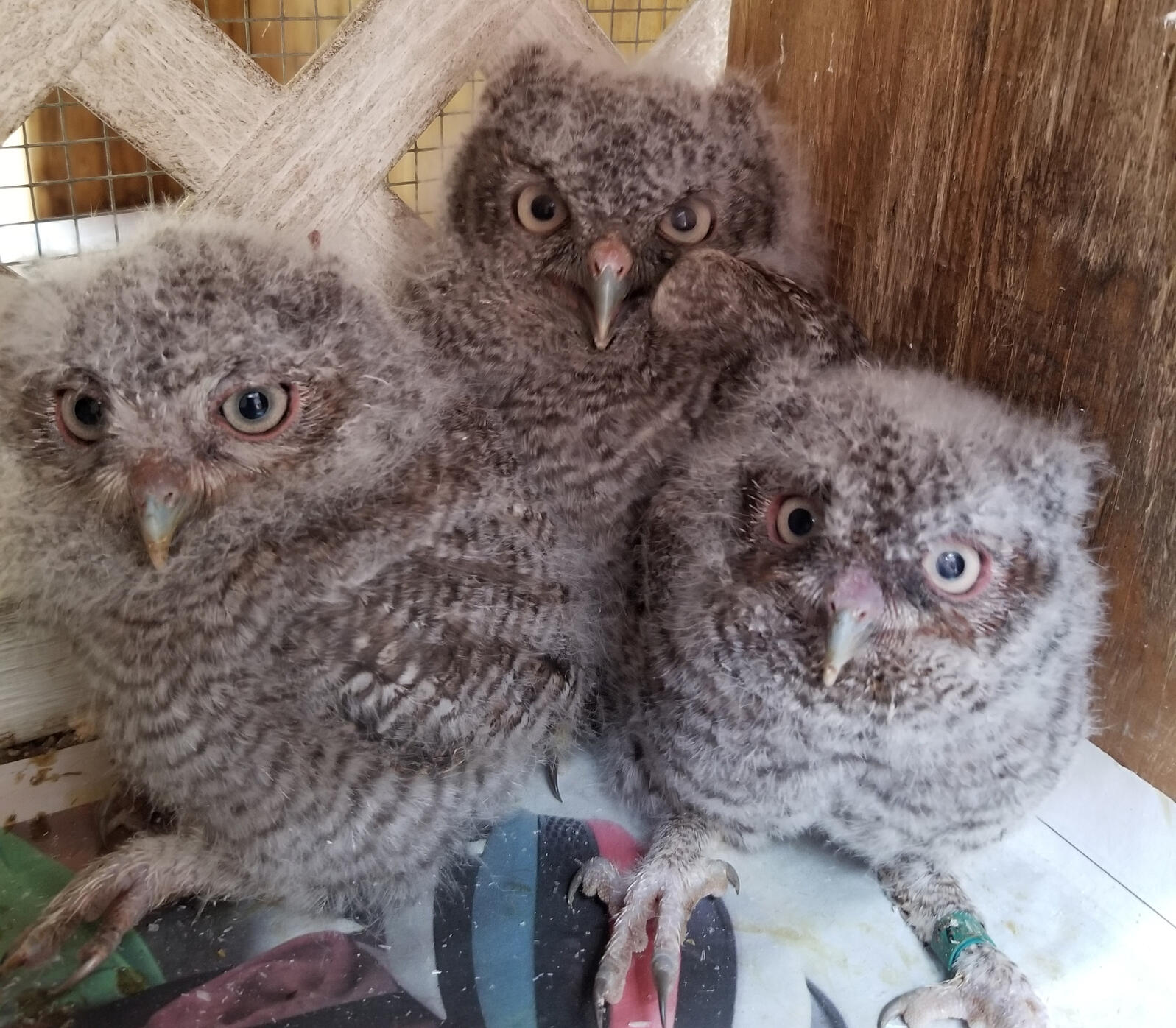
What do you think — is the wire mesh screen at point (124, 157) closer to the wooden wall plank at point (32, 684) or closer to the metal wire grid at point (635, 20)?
the metal wire grid at point (635, 20)

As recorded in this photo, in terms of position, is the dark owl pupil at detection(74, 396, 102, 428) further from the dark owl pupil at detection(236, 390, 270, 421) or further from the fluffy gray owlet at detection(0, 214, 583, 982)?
the dark owl pupil at detection(236, 390, 270, 421)

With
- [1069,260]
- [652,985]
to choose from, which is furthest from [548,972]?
[1069,260]

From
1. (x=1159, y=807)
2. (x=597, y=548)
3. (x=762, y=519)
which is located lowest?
(x=1159, y=807)

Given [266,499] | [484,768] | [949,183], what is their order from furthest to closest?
[949,183] < [484,768] < [266,499]

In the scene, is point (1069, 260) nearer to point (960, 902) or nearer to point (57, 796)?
point (960, 902)

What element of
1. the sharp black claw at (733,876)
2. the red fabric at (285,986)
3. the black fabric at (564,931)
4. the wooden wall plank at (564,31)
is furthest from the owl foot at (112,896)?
the wooden wall plank at (564,31)

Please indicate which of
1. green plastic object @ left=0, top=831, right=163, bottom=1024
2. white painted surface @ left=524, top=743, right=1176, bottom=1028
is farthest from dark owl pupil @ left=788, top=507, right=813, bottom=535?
green plastic object @ left=0, top=831, right=163, bottom=1024
